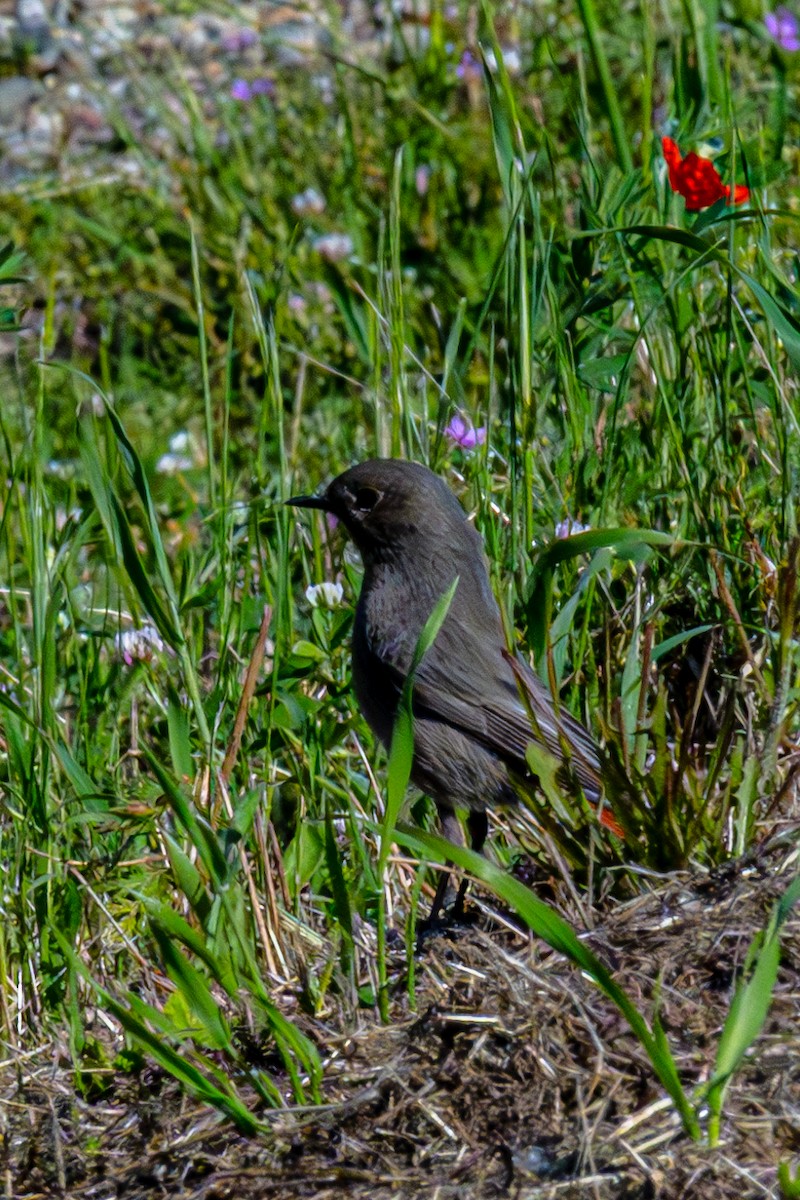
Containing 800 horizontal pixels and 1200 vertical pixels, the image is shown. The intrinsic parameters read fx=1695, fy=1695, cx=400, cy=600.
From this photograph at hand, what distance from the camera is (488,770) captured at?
380 cm

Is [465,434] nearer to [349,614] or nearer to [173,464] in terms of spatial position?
[349,614]

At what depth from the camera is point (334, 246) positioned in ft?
23.2

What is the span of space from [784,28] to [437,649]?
4051 millimetres

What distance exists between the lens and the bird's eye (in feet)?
13.5

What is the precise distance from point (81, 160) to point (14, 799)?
546 cm

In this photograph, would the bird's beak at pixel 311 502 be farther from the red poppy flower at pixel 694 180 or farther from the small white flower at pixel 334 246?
the small white flower at pixel 334 246

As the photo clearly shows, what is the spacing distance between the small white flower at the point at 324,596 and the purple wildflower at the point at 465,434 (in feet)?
1.61

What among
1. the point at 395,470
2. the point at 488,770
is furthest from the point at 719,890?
the point at 395,470

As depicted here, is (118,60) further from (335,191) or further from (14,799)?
(14,799)

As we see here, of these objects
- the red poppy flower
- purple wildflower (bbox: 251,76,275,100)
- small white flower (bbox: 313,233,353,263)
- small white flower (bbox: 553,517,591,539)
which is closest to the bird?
small white flower (bbox: 553,517,591,539)

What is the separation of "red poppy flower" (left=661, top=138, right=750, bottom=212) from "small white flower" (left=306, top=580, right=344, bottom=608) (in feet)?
4.17

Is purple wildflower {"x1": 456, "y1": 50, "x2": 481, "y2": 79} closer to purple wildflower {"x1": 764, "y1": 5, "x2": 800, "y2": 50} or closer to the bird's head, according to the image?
purple wildflower {"x1": 764, "y1": 5, "x2": 800, "y2": 50}

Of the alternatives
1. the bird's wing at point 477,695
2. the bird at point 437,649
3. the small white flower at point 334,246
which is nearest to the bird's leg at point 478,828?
the bird at point 437,649

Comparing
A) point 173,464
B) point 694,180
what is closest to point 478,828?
point 694,180
